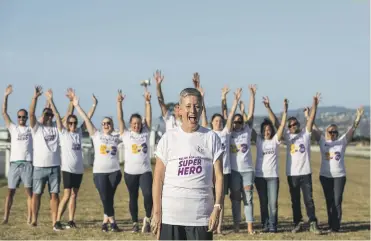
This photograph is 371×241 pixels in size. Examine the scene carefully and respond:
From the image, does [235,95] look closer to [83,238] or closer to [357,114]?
[357,114]

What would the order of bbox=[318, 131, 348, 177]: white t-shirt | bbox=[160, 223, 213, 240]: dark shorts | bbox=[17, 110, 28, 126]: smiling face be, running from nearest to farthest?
bbox=[160, 223, 213, 240]: dark shorts < bbox=[318, 131, 348, 177]: white t-shirt < bbox=[17, 110, 28, 126]: smiling face

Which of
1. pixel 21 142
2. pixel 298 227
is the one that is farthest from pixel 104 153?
pixel 298 227

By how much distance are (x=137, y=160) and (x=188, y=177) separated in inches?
245

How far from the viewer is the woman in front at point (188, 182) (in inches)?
230

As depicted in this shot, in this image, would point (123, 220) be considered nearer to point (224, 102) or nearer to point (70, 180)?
point (70, 180)

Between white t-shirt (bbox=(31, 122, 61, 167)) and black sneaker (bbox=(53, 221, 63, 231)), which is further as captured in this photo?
white t-shirt (bbox=(31, 122, 61, 167))

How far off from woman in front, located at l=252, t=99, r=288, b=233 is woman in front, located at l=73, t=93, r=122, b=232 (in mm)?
2721

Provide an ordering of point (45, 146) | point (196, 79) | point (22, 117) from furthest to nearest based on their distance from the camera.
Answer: point (22, 117) → point (45, 146) → point (196, 79)

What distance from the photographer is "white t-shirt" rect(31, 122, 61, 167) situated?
12.6 m

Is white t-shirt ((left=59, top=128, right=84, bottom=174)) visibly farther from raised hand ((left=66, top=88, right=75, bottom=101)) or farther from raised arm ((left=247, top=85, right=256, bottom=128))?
raised arm ((left=247, top=85, right=256, bottom=128))

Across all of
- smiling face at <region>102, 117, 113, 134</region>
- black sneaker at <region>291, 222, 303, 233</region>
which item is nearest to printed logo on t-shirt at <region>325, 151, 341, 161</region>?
black sneaker at <region>291, 222, 303, 233</region>

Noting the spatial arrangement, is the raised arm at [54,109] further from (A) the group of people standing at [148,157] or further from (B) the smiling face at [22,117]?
(B) the smiling face at [22,117]

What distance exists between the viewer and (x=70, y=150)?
12539mm

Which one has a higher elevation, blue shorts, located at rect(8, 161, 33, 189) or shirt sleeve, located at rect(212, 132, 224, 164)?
shirt sleeve, located at rect(212, 132, 224, 164)
